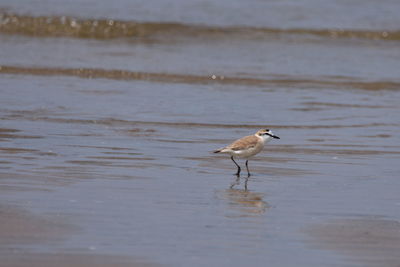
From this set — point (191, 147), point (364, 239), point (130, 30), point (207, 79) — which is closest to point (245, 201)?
point (364, 239)

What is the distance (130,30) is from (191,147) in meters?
15.4

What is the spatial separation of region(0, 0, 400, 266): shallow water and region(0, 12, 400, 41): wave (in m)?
0.10

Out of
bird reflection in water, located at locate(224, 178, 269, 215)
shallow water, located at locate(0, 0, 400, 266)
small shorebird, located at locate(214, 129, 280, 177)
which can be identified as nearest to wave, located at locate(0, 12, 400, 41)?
shallow water, located at locate(0, 0, 400, 266)

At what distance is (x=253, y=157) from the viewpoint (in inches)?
431

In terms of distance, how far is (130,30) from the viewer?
86.0ft

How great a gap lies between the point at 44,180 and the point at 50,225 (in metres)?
1.83

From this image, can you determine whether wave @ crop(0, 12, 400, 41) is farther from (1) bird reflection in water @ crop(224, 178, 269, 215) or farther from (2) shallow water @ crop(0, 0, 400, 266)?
(1) bird reflection in water @ crop(224, 178, 269, 215)

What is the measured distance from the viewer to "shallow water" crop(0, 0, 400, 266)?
6.72 meters

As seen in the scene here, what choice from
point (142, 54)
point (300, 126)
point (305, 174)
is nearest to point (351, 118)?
point (300, 126)

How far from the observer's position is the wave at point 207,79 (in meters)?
17.8

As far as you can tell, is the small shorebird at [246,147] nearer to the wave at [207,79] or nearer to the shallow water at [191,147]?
the shallow water at [191,147]

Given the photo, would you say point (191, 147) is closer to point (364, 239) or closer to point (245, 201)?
point (245, 201)

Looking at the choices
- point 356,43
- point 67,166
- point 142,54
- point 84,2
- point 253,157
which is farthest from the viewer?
point 84,2

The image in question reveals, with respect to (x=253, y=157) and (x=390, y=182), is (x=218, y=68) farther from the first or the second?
(x=390, y=182)
